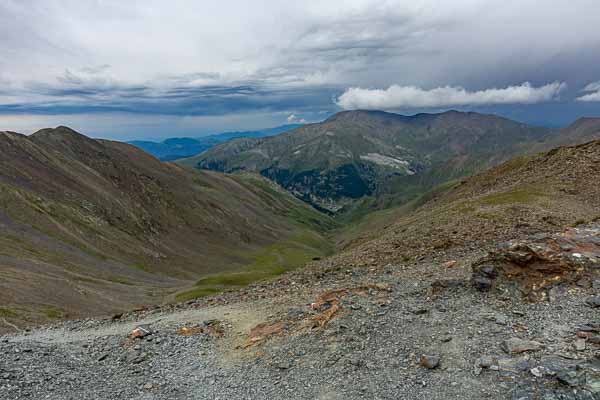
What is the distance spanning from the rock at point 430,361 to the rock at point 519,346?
2892 mm

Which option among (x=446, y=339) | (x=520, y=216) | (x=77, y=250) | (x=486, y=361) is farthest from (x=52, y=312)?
(x=486, y=361)

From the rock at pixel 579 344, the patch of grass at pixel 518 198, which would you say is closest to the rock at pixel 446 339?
the rock at pixel 579 344

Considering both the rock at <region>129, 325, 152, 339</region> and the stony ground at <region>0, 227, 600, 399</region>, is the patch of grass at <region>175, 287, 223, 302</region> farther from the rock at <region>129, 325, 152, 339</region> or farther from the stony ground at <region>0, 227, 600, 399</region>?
the rock at <region>129, 325, 152, 339</region>

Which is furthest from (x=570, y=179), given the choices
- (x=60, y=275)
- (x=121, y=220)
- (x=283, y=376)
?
(x=121, y=220)

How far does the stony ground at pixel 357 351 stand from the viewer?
16469 mm

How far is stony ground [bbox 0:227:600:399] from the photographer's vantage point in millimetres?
16469

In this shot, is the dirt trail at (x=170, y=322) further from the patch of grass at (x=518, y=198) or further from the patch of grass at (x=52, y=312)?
the patch of grass at (x=52, y=312)

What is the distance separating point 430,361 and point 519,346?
377 cm

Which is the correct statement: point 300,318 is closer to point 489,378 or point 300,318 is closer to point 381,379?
point 381,379

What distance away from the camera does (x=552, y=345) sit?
17.0 meters

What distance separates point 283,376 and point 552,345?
469 inches

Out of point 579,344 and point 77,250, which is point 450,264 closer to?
point 579,344

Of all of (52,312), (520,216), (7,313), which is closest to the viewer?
(520,216)

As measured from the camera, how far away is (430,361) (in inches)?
706
